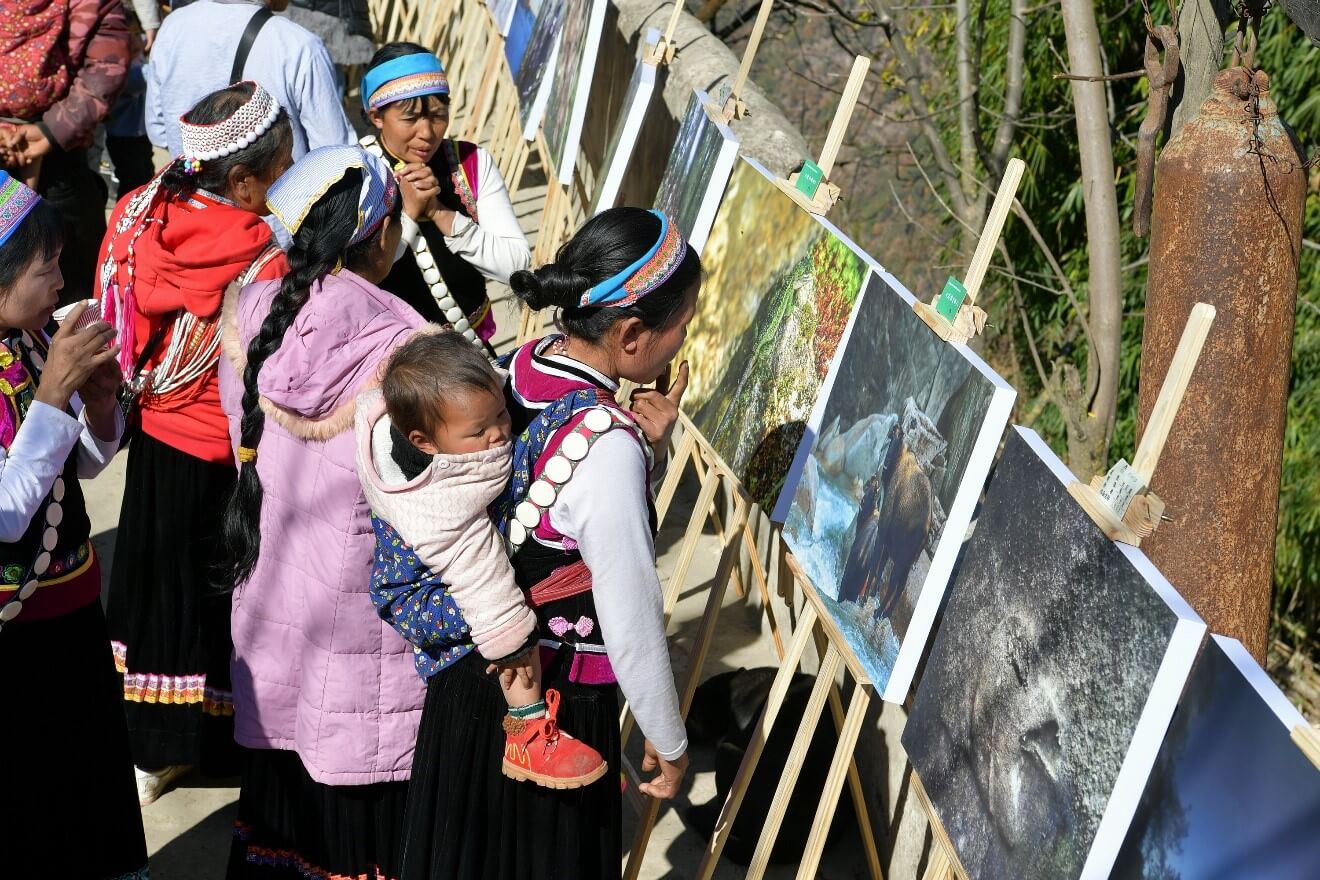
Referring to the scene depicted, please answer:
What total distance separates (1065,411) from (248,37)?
8.38ft

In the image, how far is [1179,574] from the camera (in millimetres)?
2381

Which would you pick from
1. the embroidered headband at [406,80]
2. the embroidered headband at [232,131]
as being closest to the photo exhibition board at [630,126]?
the embroidered headband at [406,80]

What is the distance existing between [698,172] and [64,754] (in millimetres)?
2003

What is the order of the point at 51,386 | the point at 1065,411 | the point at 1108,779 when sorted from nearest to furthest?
the point at 1108,779 → the point at 51,386 → the point at 1065,411

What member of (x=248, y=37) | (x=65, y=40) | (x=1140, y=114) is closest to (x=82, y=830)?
(x=248, y=37)

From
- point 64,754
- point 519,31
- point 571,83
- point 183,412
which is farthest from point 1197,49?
point 519,31

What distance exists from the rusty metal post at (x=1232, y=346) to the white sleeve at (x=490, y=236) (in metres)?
1.65

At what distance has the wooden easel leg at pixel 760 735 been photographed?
279 centimetres

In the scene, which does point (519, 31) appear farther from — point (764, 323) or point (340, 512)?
point (340, 512)

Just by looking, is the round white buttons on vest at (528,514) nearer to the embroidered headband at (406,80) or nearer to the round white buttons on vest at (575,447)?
the round white buttons on vest at (575,447)

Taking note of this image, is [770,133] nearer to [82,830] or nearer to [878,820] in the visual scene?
[878,820]

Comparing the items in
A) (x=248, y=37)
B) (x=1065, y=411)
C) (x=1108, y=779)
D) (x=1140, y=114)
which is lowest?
(x=1140, y=114)

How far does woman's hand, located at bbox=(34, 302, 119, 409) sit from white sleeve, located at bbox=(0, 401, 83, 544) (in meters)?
0.03

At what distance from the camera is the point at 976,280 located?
2.29m
